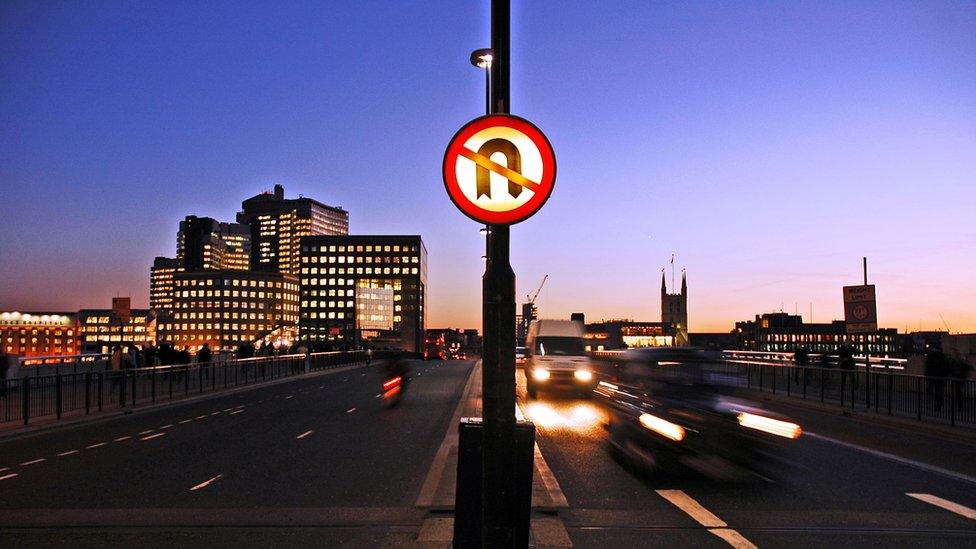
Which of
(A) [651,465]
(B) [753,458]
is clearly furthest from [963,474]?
(A) [651,465]

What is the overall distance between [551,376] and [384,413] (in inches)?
283

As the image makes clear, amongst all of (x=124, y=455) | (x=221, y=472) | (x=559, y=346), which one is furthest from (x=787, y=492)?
(x=559, y=346)

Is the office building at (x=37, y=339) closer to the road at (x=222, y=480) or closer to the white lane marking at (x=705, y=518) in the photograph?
the road at (x=222, y=480)

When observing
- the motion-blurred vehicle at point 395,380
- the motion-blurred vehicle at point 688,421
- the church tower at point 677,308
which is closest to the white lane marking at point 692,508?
the motion-blurred vehicle at point 688,421

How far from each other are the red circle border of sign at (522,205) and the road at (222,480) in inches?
164

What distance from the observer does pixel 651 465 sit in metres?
11.3

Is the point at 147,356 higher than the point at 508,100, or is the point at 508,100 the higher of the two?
the point at 508,100

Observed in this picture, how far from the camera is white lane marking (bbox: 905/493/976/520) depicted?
8266 mm

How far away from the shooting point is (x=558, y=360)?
25.8 m

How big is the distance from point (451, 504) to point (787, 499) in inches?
165

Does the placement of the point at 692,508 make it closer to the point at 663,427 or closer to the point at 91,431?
the point at 663,427

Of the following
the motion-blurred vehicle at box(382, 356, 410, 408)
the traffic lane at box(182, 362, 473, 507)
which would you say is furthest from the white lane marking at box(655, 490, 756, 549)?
the motion-blurred vehicle at box(382, 356, 410, 408)

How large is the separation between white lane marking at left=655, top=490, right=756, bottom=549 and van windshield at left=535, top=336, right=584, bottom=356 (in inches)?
652

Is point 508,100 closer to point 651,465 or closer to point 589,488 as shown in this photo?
point 589,488
